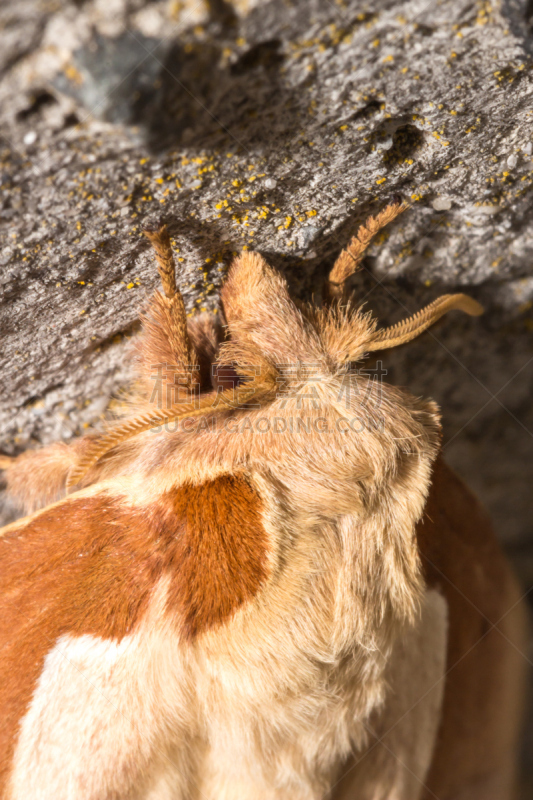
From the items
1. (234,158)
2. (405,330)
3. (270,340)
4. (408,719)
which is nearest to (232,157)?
(234,158)

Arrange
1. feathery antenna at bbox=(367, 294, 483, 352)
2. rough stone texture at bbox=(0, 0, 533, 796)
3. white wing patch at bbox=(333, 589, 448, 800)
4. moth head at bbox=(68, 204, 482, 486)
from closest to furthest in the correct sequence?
rough stone texture at bbox=(0, 0, 533, 796) → moth head at bbox=(68, 204, 482, 486) → feathery antenna at bbox=(367, 294, 483, 352) → white wing patch at bbox=(333, 589, 448, 800)

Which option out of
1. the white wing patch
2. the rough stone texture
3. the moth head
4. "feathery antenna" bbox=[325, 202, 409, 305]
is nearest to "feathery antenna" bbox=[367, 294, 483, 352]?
the moth head

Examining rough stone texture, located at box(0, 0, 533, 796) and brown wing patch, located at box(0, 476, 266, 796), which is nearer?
rough stone texture, located at box(0, 0, 533, 796)

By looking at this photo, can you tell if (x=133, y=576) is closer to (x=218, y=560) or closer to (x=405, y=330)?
(x=218, y=560)

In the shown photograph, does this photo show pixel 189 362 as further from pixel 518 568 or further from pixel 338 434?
pixel 518 568

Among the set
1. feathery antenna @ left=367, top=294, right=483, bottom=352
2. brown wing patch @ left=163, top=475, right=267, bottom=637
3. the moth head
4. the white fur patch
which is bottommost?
the white fur patch

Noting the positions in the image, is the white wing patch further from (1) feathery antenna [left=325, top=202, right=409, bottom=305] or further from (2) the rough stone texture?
(2) the rough stone texture

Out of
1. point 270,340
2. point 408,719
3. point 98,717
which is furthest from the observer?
point 408,719

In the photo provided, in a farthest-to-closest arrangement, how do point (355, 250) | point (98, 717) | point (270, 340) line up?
point (355, 250), point (270, 340), point (98, 717)
